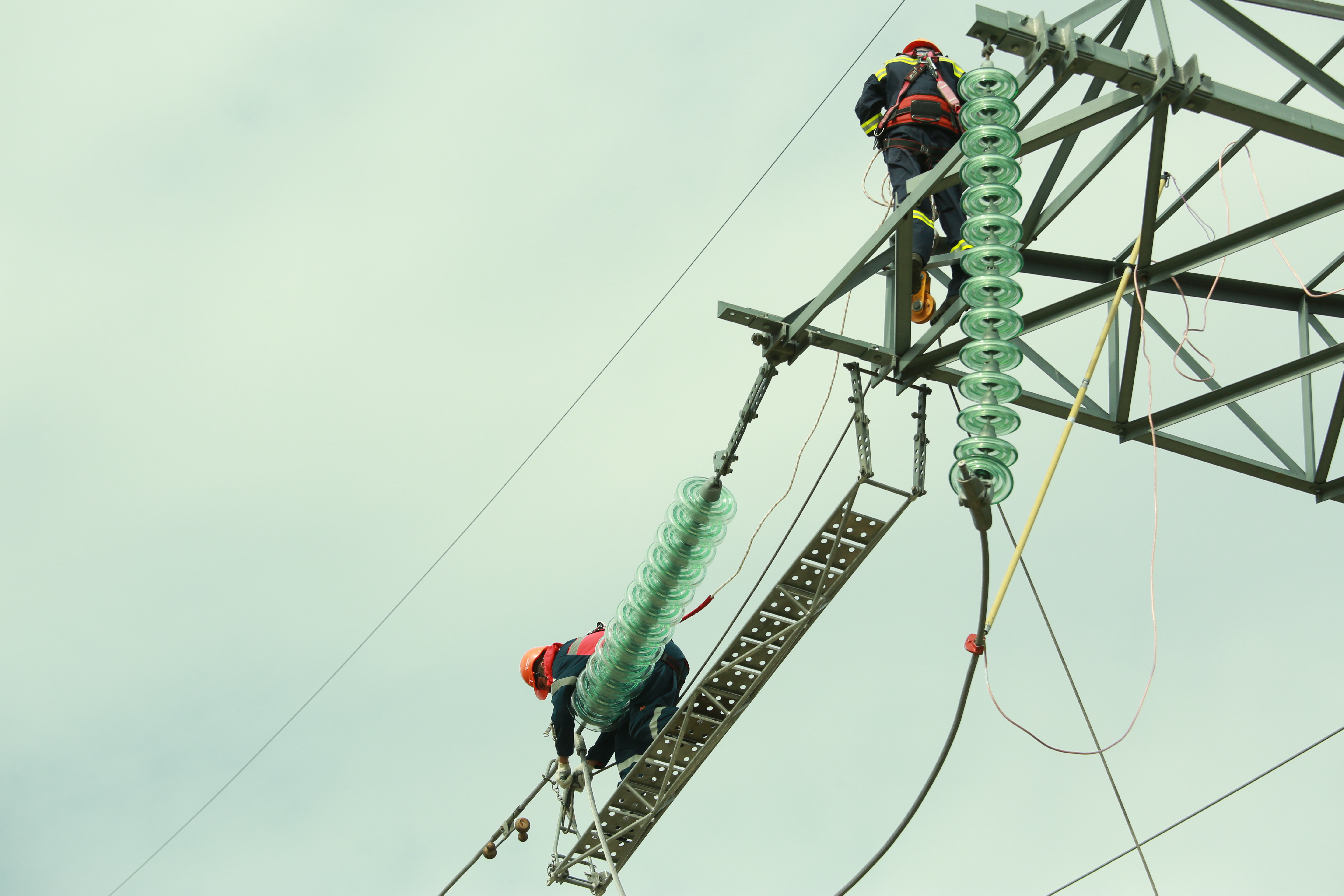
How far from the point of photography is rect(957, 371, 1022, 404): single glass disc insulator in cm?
816

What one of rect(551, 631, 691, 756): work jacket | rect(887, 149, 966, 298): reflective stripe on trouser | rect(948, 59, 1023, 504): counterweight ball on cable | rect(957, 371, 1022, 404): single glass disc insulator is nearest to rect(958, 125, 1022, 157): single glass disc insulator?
rect(948, 59, 1023, 504): counterweight ball on cable

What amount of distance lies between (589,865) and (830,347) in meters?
4.56

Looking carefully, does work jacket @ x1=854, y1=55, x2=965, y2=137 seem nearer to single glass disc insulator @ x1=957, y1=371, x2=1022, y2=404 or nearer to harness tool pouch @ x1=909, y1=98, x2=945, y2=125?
harness tool pouch @ x1=909, y1=98, x2=945, y2=125

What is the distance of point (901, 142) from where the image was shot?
35.3 ft

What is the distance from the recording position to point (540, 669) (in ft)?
42.8

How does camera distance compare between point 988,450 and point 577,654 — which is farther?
point 577,654

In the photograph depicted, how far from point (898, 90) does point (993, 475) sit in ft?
14.3

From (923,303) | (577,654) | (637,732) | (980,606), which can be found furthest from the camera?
(577,654)

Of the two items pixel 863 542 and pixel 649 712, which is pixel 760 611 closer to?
pixel 863 542

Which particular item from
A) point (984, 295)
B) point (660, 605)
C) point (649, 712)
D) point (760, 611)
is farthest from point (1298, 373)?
point (649, 712)

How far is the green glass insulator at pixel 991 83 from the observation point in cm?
866

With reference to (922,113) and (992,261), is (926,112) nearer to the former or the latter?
(922,113)

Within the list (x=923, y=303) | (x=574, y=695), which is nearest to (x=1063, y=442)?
(x=923, y=303)

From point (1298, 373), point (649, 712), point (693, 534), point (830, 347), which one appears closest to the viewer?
point (1298, 373)
